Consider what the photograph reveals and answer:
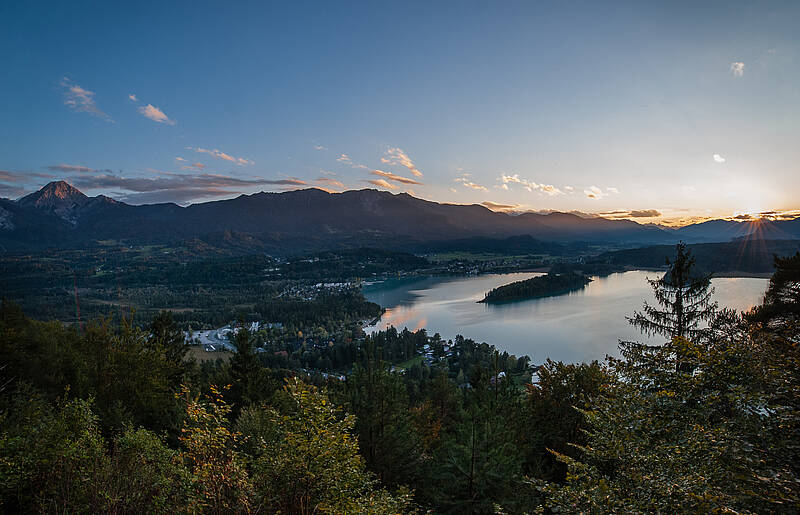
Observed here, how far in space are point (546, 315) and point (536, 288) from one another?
83.2ft

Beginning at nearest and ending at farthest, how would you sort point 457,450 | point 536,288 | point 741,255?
point 457,450
point 536,288
point 741,255

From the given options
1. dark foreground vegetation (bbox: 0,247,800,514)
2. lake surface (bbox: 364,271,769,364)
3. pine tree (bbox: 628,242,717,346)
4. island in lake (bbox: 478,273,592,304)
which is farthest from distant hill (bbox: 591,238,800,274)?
dark foreground vegetation (bbox: 0,247,800,514)

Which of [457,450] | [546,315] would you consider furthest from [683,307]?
Result: [546,315]

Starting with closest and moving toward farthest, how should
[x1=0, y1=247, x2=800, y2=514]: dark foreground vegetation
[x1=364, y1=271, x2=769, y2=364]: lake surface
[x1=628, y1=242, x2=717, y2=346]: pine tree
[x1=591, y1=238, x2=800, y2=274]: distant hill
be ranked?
[x1=0, y1=247, x2=800, y2=514]: dark foreground vegetation → [x1=628, y1=242, x2=717, y2=346]: pine tree → [x1=364, y1=271, x2=769, y2=364]: lake surface → [x1=591, y1=238, x2=800, y2=274]: distant hill

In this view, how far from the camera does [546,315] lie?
233ft

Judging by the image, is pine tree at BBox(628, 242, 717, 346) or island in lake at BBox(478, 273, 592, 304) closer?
pine tree at BBox(628, 242, 717, 346)

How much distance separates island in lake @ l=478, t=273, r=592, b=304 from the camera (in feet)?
294

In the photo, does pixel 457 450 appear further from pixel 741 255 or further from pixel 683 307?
pixel 741 255

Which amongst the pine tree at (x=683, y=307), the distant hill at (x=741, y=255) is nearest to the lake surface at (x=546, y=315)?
the distant hill at (x=741, y=255)

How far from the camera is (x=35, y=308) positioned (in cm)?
6950

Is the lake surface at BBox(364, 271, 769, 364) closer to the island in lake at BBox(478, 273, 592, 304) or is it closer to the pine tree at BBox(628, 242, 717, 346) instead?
the island in lake at BBox(478, 273, 592, 304)

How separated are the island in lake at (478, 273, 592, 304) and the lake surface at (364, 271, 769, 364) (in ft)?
11.1

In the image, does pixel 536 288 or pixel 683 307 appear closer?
pixel 683 307

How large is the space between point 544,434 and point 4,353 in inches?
747
